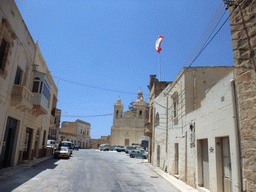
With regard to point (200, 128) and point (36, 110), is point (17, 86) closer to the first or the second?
point (36, 110)

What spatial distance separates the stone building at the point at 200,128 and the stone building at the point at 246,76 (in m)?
1.27

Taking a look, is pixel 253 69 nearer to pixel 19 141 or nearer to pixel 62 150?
pixel 19 141

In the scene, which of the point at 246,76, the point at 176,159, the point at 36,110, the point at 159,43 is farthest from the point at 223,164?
the point at 159,43

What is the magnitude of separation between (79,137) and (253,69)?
6523 cm

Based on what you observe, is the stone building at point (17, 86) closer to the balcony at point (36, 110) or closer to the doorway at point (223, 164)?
the balcony at point (36, 110)

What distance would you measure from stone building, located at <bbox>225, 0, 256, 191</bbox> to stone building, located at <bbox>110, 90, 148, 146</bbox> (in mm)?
56552

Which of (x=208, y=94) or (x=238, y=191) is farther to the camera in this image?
(x=208, y=94)

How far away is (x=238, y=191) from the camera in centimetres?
616

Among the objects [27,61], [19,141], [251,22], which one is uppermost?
[27,61]

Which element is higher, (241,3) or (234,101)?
(241,3)

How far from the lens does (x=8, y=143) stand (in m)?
13.4

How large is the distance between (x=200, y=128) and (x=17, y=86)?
410 inches

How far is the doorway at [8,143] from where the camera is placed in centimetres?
1253

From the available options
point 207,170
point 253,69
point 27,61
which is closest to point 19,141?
point 27,61
